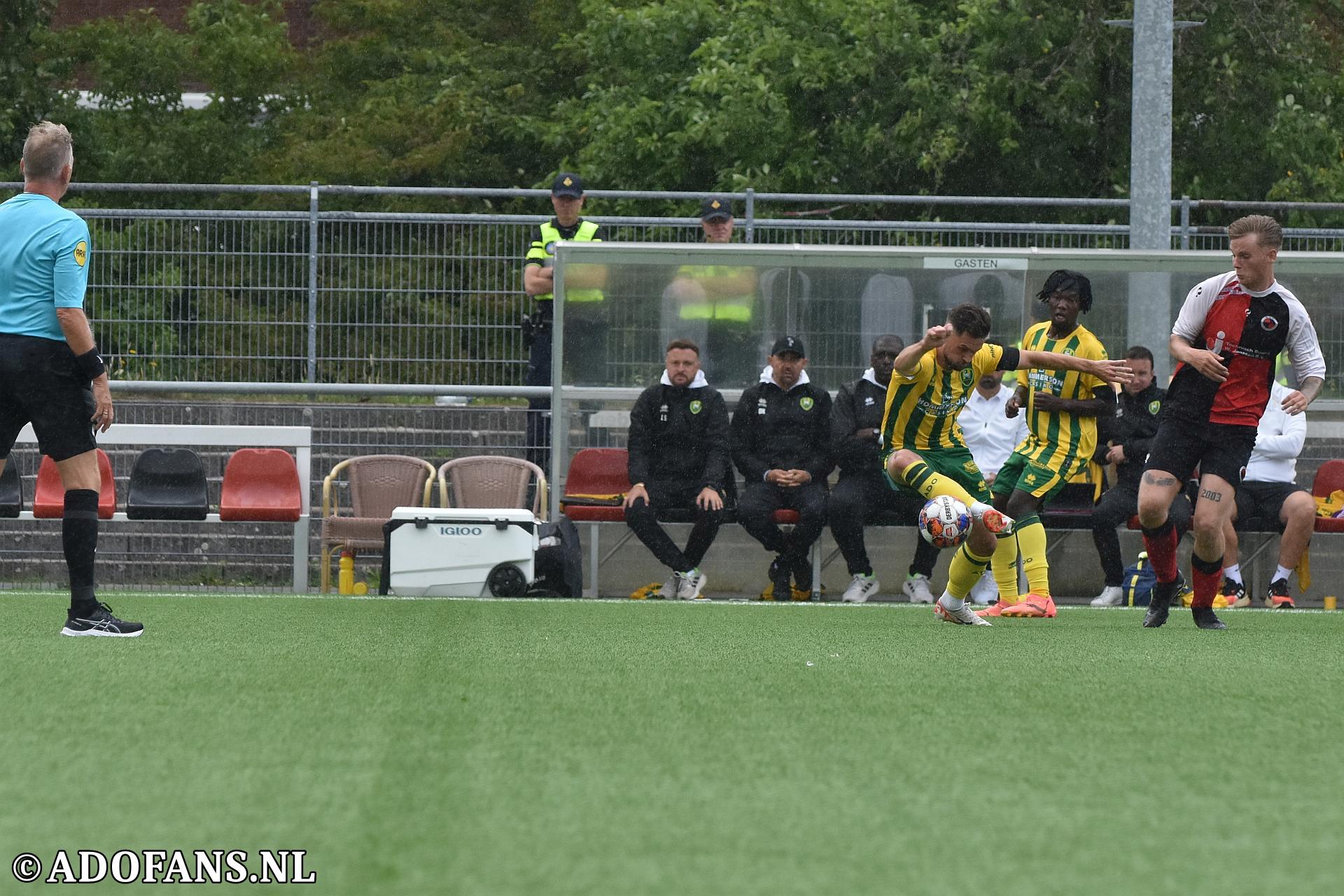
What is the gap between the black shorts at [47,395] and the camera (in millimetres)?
7758

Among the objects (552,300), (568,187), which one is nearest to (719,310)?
(552,300)

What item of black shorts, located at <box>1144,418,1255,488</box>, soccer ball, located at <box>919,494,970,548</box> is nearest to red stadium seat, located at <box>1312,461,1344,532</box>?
black shorts, located at <box>1144,418,1255,488</box>

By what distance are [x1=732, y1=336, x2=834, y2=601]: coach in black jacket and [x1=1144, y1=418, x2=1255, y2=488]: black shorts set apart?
3869 mm

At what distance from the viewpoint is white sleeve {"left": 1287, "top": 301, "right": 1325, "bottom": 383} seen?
9.23 m

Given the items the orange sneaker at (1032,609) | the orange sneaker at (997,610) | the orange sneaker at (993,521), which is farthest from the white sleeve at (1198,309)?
the orange sneaker at (997,610)

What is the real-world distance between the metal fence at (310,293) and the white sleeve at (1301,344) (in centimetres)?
543

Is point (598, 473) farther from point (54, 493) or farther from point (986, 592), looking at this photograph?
point (54, 493)

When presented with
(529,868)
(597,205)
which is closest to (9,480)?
(597,205)

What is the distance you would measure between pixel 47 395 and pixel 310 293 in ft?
22.4

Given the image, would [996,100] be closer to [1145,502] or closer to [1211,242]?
[1211,242]

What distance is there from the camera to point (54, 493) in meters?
13.1

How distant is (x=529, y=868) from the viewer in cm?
358

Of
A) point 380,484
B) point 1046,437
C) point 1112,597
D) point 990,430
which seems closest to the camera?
point 1046,437

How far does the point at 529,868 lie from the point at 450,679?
9.73 feet
